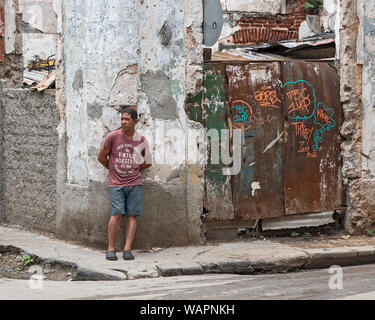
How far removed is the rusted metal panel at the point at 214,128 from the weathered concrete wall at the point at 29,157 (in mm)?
2221

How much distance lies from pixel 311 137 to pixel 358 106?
82cm

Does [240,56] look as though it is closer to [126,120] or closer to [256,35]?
[126,120]

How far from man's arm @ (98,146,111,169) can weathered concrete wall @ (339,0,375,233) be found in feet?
11.1

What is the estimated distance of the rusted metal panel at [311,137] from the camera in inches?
347

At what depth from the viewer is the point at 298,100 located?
883cm

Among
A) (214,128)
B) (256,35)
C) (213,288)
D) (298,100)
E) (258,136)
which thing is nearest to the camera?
(213,288)

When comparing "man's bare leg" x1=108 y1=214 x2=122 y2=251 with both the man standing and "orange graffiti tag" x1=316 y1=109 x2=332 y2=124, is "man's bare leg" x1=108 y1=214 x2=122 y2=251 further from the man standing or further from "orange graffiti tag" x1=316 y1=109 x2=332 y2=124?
"orange graffiti tag" x1=316 y1=109 x2=332 y2=124

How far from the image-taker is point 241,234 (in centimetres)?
886

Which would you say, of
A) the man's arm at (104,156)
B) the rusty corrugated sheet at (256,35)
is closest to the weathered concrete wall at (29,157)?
the man's arm at (104,156)

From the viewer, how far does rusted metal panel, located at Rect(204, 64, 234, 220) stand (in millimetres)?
8477

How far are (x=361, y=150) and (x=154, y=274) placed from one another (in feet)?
12.1

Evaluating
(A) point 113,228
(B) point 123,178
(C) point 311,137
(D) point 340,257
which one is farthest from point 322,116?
(A) point 113,228
